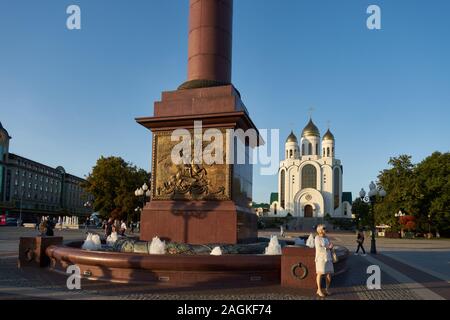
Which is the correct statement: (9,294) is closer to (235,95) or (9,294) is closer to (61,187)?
(235,95)

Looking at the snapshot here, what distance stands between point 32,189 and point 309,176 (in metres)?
66.8

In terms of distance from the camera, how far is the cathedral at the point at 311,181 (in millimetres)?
107500

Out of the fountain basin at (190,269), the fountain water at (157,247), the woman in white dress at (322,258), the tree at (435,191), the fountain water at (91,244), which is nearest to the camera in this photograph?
the woman in white dress at (322,258)

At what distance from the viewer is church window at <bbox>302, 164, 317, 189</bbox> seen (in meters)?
111

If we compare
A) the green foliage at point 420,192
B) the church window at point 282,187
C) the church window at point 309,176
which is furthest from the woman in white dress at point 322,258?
the church window at point 282,187

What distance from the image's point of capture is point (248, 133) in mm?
13812

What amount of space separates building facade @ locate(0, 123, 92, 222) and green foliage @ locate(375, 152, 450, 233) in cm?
4797

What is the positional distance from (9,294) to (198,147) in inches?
244

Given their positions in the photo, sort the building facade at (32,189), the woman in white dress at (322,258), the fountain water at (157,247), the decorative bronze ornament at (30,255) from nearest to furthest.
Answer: the woman in white dress at (322,258) → the fountain water at (157,247) → the decorative bronze ornament at (30,255) → the building facade at (32,189)

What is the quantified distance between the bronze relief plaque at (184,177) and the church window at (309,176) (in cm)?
10094

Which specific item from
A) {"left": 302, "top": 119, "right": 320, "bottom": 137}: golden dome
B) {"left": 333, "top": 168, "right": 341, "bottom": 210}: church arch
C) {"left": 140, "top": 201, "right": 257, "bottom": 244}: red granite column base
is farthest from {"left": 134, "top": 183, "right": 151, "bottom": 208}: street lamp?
{"left": 302, "top": 119, "right": 320, "bottom": 137}: golden dome

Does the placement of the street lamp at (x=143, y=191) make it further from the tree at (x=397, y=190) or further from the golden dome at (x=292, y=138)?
the golden dome at (x=292, y=138)

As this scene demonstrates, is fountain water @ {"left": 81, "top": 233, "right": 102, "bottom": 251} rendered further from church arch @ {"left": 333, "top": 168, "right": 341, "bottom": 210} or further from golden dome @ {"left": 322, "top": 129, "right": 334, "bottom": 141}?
golden dome @ {"left": 322, "top": 129, "right": 334, "bottom": 141}
